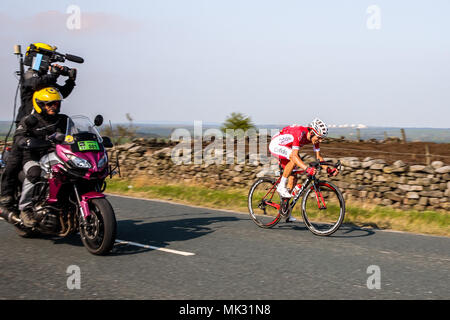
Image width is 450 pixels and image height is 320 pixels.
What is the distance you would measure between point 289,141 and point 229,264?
319 cm

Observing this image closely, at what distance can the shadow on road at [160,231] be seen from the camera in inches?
283

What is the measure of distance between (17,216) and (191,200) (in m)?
6.87

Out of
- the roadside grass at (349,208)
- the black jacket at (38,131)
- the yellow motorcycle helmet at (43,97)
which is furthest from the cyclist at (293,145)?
the yellow motorcycle helmet at (43,97)

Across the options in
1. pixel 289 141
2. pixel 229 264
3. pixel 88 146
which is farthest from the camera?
pixel 289 141

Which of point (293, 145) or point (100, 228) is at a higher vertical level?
point (293, 145)

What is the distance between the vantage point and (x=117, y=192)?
1549 cm

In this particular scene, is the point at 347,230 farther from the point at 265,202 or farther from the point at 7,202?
the point at 7,202

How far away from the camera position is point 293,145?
27.4 ft

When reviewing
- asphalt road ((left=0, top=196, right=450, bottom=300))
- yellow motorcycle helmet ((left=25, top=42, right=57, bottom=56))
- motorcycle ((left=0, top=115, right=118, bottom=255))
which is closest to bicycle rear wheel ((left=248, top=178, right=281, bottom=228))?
asphalt road ((left=0, top=196, right=450, bottom=300))

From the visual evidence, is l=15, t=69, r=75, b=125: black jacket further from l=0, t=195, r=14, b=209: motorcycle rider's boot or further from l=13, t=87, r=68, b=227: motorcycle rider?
l=0, t=195, r=14, b=209: motorcycle rider's boot

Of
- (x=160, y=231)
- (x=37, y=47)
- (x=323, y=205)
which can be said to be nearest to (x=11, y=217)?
(x=160, y=231)

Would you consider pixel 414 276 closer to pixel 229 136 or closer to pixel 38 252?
pixel 38 252

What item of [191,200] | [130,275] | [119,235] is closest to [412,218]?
[191,200]
